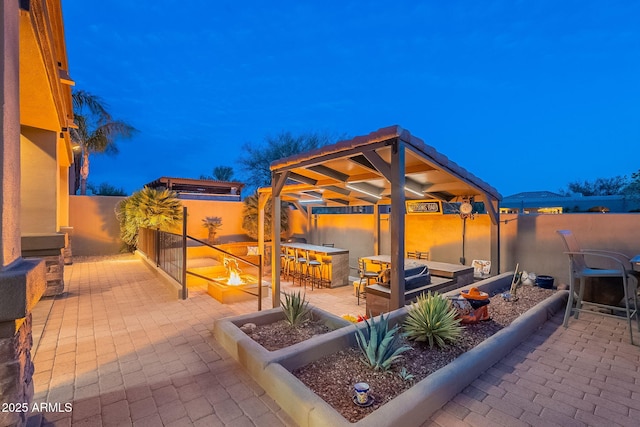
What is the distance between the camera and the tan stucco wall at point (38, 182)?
4.70 meters

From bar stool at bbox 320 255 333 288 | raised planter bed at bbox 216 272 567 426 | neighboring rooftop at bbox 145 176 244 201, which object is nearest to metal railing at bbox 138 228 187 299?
raised planter bed at bbox 216 272 567 426

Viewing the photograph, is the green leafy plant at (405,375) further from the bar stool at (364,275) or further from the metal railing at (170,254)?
the bar stool at (364,275)

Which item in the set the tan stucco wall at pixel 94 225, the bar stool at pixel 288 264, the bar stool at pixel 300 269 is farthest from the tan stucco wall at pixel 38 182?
the tan stucco wall at pixel 94 225

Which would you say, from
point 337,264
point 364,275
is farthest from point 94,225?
point 364,275

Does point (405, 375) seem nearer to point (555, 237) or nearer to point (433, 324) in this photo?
point (433, 324)

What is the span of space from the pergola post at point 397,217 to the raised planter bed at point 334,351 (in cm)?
33

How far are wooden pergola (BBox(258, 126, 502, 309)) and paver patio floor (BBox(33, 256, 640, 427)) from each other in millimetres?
1678

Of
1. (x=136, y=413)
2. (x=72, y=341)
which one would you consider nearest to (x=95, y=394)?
(x=136, y=413)

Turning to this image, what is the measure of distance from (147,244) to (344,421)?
28.7 feet

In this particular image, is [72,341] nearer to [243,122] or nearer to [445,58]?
[445,58]

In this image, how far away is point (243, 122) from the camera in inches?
4402

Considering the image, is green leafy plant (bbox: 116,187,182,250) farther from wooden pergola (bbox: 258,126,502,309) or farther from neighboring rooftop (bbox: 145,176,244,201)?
wooden pergola (bbox: 258,126,502,309)

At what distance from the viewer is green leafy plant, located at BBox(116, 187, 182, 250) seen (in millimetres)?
9695

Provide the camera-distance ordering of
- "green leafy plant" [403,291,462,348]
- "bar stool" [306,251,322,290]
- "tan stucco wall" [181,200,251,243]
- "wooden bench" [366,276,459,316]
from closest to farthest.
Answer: "green leafy plant" [403,291,462,348] → "wooden bench" [366,276,459,316] → "bar stool" [306,251,322,290] → "tan stucco wall" [181,200,251,243]
